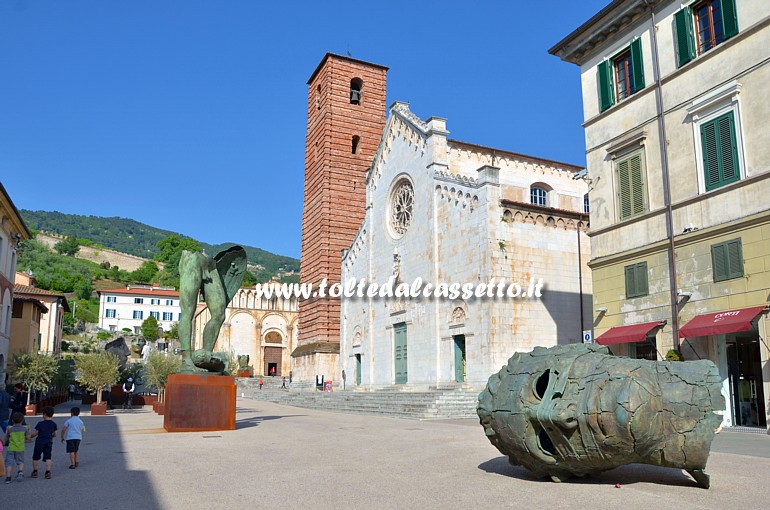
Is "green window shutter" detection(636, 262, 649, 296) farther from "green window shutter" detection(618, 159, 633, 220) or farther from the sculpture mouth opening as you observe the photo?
the sculpture mouth opening

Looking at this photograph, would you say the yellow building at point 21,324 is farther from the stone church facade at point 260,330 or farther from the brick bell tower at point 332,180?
the stone church facade at point 260,330

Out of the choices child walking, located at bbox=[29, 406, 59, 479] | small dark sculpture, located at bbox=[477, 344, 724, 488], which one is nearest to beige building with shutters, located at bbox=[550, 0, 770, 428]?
small dark sculpture, located at bbox=[477, 344, 724, 488]

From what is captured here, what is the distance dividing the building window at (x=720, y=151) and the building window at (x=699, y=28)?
2.16 meters

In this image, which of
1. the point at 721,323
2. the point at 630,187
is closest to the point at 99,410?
the point at 630,187

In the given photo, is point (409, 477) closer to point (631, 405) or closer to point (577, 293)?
point (631, 405)

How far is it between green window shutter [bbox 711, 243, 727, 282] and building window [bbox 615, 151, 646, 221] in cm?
289

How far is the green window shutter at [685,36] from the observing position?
17.7 metres

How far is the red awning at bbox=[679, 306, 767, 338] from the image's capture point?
1520 cm

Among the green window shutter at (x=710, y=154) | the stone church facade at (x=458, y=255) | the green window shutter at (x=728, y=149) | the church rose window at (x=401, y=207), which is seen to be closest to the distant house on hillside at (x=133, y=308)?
the stone church facade at (x=458, y=255)

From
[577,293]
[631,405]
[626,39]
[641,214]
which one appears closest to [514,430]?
[631,405]

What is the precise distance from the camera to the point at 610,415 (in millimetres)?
7332

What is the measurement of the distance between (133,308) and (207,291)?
319ft

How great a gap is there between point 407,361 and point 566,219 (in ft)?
34.2

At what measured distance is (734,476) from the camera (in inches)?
346
